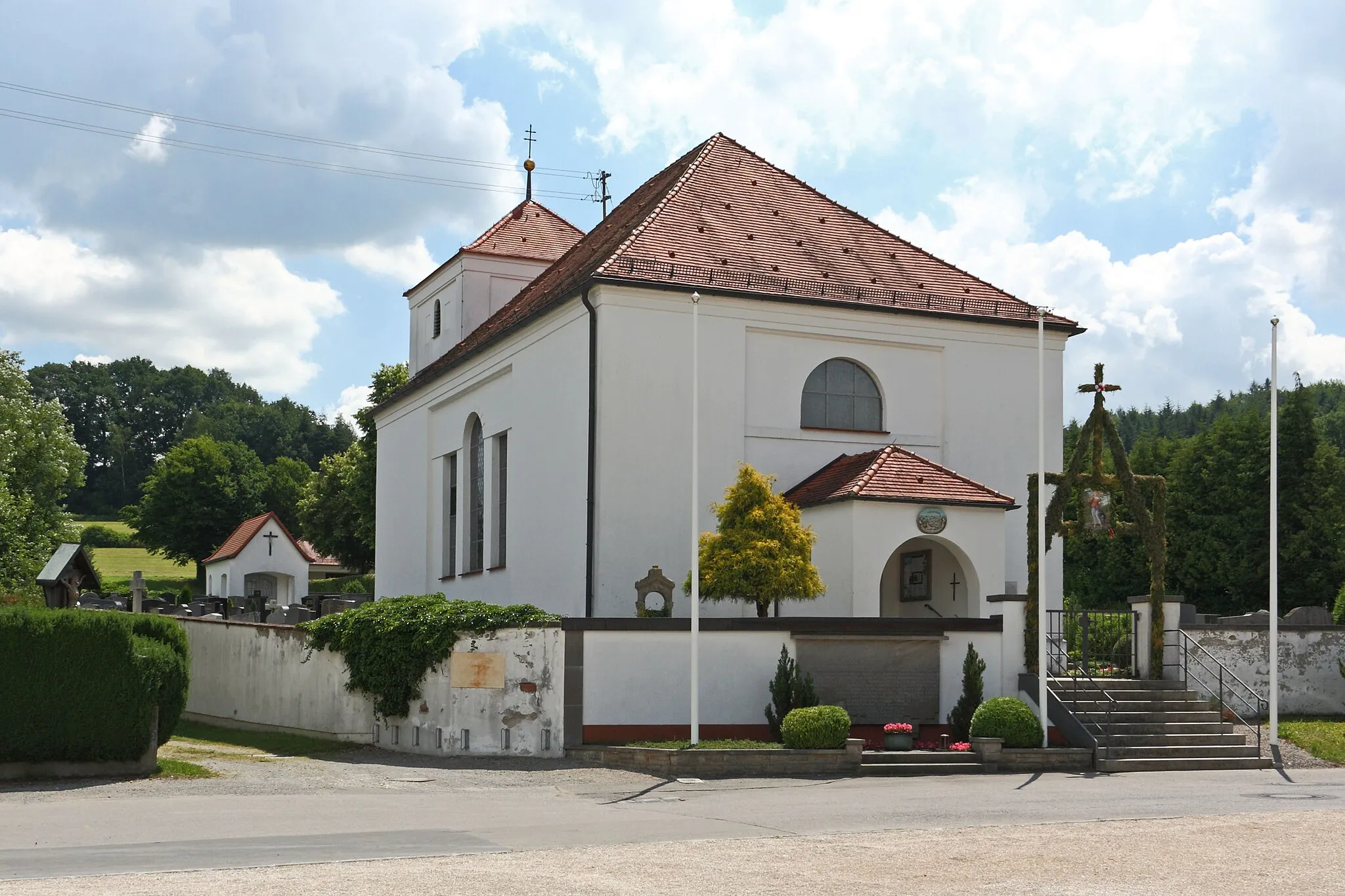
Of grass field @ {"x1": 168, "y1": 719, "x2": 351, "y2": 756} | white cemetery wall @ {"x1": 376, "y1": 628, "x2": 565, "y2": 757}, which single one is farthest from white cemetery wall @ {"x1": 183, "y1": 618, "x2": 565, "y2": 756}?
grass field @ {"x1": 168, "y1": 719, "x2": 351, "y2": 756}

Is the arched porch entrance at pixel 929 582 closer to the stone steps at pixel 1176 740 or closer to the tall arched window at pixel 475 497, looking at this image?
the stone steps at pixel 1176 740

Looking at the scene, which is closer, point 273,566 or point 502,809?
point 502,809

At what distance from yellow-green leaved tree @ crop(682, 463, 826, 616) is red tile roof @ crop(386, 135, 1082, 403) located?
560cm

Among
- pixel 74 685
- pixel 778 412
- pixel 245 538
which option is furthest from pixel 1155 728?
pixel 245 538

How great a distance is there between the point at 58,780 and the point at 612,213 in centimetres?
2329

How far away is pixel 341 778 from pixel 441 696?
335 cm

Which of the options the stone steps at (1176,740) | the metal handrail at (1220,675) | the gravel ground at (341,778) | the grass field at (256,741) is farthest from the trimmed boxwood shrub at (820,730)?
the grass field at (256,741)

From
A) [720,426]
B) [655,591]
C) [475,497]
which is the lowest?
[655,591]

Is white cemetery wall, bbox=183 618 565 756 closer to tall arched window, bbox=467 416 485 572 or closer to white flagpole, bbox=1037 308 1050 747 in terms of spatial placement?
white flagpole, bbox=1037 308 1050 747

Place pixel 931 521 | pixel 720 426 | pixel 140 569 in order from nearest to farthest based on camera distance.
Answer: pixel 931 521
pixel 720 426
pixel 140 569

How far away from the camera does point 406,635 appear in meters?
23.2

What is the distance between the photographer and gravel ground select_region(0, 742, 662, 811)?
56.9ft

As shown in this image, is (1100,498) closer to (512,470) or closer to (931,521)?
(931,521)

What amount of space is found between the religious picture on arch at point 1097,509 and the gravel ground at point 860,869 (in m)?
11.3
